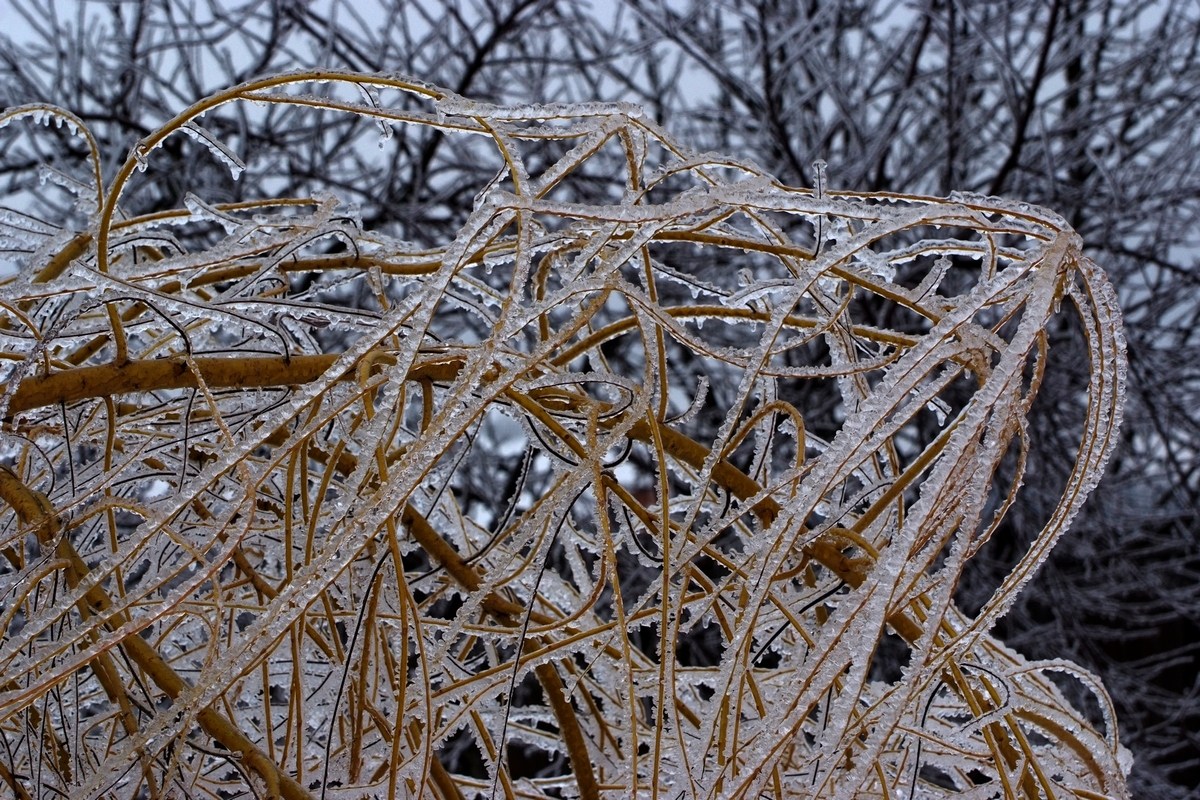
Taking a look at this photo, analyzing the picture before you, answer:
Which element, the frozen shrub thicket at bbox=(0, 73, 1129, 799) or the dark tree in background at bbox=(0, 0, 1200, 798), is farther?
the dark tree in background at bbox=(0, 0, 1200, 798)

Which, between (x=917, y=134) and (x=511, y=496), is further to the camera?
(x=917, y=134)

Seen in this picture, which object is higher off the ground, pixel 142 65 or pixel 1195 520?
pixel 142 65

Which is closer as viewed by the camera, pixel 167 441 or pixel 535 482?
pixel 167 441

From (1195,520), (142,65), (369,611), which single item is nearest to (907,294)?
(369,611)

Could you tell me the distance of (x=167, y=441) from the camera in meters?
0.45

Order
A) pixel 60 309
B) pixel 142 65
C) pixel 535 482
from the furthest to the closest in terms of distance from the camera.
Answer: pixel 535 482 < pixel 142 65 < pixel 60 309

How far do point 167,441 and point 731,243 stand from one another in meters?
0.24

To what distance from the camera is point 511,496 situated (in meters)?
0.48

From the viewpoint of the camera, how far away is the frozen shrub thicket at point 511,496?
0.35 meters

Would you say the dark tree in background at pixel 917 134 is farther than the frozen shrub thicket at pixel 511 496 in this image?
Yes

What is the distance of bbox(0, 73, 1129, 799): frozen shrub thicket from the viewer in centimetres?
35

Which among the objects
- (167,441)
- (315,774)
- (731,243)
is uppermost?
(731,243)

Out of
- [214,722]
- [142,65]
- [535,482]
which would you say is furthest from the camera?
[535,482]

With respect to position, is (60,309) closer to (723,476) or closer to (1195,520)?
(723,476)
